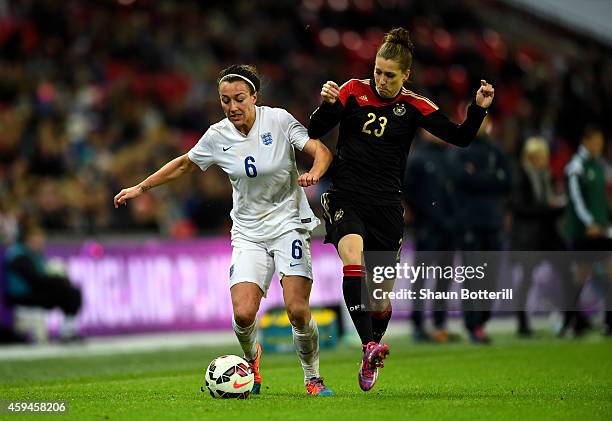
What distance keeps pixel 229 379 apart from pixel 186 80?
1400 cm

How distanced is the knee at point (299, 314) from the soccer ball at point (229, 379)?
0.48 meters

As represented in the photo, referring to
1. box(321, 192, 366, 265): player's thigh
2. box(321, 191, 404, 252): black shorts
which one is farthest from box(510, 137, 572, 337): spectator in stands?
box(321, 192, 366, 265): player's thigh

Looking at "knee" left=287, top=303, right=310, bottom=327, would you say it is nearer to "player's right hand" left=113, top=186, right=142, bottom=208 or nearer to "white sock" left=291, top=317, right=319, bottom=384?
"white sock" left=291, top=317, right=319, bottom=384

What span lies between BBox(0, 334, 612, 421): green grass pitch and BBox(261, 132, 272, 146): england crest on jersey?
1.80 meters

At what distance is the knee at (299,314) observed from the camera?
7.98m

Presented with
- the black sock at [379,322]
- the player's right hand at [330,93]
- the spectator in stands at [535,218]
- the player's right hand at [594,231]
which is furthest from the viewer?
the spectator in stands at [535,218]

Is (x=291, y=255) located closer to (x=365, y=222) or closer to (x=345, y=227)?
(x=345, y=227)

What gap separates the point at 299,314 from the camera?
799 centimetres

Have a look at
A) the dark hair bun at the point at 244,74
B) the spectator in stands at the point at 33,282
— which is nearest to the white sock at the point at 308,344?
the dark hair bun at the point at 244,74

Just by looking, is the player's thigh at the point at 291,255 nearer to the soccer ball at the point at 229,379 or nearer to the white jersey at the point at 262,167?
the white jersey at the point at 262,167

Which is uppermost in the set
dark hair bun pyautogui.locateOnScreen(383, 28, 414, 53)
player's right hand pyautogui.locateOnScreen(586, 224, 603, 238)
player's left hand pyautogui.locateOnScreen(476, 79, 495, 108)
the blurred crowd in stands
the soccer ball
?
the blurred crowd in stands

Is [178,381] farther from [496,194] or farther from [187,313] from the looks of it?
[187,313]

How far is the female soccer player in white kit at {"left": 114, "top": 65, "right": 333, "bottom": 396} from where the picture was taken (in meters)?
8.03

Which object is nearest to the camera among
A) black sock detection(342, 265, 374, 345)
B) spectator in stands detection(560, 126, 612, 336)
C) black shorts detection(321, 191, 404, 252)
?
black sock detection(342, 265, 374, 345)
